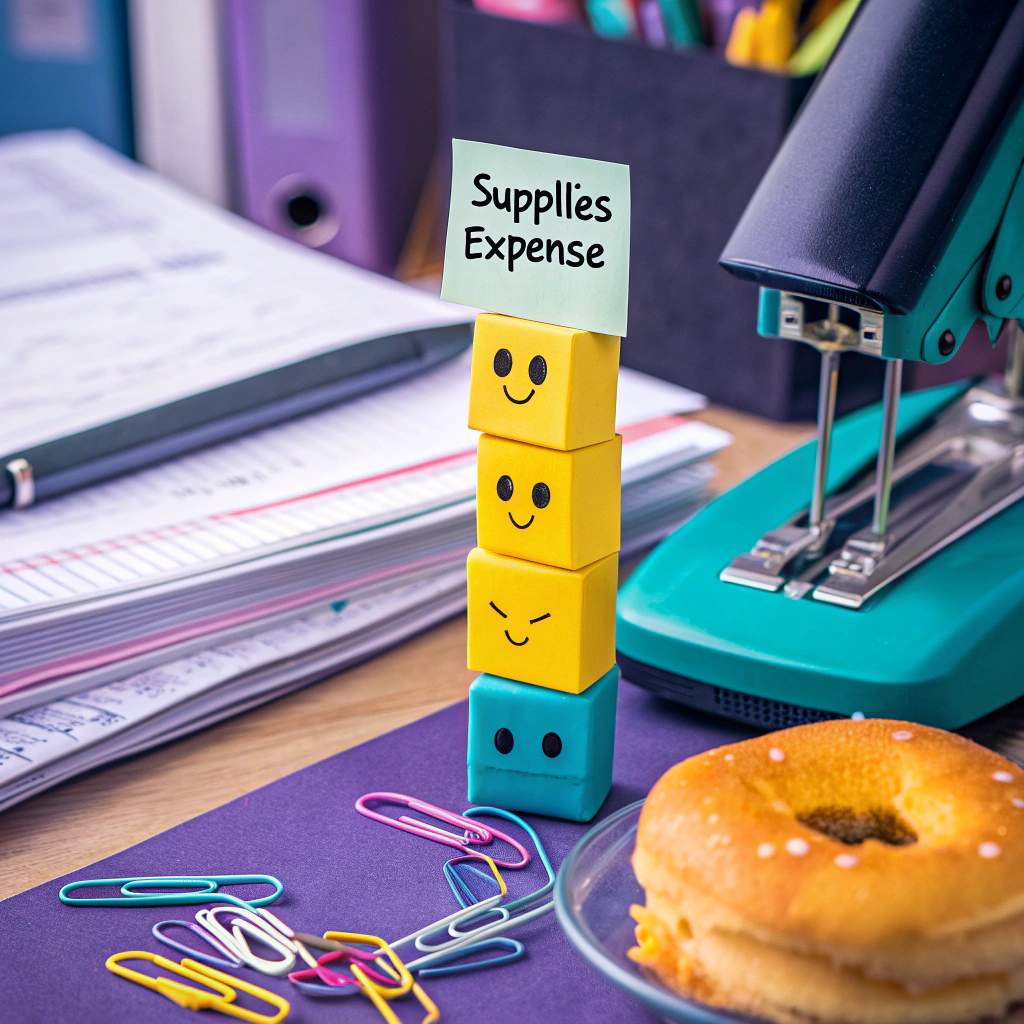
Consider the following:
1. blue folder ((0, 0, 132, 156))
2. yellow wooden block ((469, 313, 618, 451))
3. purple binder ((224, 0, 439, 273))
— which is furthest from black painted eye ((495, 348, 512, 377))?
blue folder ((0, 0, 132, 156))

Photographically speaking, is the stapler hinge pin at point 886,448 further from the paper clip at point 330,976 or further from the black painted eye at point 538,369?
the paper clip at point 330,976

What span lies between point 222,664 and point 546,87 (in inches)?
21.3

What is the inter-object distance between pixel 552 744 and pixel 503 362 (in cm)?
16

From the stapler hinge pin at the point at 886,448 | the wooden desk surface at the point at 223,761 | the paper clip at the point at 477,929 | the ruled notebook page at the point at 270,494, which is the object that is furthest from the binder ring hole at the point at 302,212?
the paper clip at the point at 477,929

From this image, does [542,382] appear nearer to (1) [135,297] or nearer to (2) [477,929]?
(2) [477,929]

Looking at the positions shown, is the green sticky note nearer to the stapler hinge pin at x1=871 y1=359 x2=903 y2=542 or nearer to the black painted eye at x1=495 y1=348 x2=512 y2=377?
the black painted eye at x1=495 y1=348 x2=512 y2=377

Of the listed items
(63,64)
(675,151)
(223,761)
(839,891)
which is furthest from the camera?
(63,64)

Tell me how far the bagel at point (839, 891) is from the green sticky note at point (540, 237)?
18cm

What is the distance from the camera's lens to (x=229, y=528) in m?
0.67

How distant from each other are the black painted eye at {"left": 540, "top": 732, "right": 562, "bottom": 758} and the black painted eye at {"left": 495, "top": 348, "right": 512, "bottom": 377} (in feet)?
0.49

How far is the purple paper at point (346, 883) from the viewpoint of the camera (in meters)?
0.44

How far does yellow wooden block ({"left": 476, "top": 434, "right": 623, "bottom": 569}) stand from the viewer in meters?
0.49

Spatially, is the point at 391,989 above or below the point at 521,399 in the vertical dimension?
below

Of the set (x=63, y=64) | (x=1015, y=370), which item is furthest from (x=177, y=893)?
(x=63, y=64)
